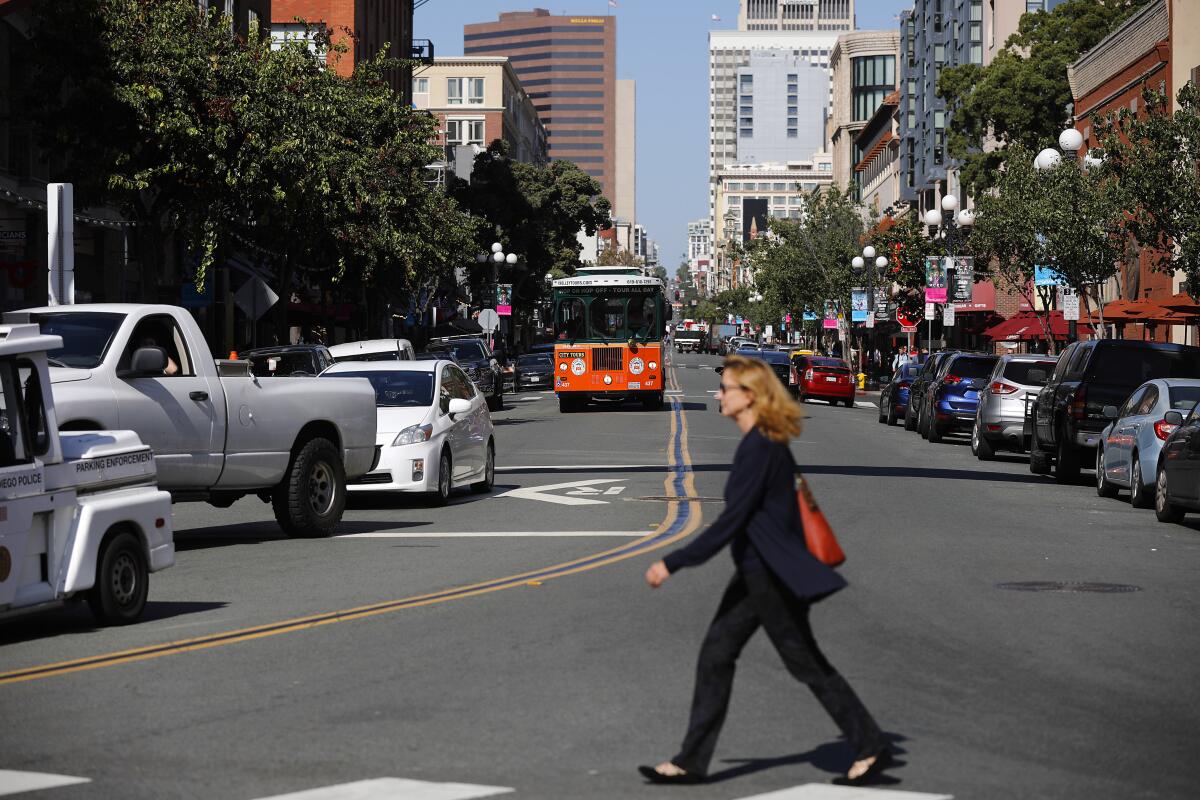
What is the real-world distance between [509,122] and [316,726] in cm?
15108

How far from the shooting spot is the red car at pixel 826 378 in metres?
55.7

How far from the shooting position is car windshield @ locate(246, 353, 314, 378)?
1053 inches

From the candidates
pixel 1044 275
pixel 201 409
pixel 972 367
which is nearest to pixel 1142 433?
pixel 201 409

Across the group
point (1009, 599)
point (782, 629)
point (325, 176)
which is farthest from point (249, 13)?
point (782, 629)

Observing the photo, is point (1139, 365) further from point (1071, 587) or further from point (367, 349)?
point (367, 349)

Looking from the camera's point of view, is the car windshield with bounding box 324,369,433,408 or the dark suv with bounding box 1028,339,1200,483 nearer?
the car windshield with bounding box 324,369,433,408

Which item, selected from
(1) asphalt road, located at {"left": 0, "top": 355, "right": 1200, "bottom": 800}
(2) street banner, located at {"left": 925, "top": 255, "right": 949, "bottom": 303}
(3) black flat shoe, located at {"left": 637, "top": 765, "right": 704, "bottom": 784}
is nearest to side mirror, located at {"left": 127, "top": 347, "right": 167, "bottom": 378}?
(1) asphalt road, located at {"left": 0, "top": 355, "right": 1200, "bottom": 800}

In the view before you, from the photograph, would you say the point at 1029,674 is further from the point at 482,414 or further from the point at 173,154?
the point at 173,154

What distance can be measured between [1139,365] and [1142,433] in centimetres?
438

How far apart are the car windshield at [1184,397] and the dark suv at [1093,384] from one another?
3.04 meters

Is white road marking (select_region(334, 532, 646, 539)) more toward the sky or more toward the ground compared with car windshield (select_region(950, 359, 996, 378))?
more toward the ground

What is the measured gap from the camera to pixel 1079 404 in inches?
935

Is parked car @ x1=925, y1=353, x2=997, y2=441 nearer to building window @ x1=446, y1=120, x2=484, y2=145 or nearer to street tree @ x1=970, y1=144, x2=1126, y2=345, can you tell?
street tree @ x1=970, y1=144, x2=1126, y2=345

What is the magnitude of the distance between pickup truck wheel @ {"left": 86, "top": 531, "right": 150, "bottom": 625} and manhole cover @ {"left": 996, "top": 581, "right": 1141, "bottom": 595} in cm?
610
